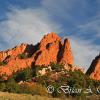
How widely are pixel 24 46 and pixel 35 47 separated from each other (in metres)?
7.61

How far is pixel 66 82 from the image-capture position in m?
123

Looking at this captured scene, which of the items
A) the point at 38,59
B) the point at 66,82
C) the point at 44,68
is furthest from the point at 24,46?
the point at 66,82

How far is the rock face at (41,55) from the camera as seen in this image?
170500 mm

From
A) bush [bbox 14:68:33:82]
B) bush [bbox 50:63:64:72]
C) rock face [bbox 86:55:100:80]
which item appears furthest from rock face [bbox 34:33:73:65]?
bush [bbox 14:68:33:82]

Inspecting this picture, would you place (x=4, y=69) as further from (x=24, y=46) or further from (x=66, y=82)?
(x=66, y=82)

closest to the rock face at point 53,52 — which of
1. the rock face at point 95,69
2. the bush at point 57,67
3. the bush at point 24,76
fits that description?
the rock face at point 95,69

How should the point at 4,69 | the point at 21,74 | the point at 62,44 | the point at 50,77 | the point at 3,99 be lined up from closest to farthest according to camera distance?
1. the point at 3,99
2. the point at 50,77
3. the point at 21,74
4. the point at 4,69
5. the point at 62,44

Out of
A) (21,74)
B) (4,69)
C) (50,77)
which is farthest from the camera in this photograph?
(4,69)

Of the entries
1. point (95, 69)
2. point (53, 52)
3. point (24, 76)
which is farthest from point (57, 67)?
point (53, 52)

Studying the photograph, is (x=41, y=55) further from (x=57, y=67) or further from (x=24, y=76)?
(x=24, y=76)

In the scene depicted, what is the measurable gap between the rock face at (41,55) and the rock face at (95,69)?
10.5 m

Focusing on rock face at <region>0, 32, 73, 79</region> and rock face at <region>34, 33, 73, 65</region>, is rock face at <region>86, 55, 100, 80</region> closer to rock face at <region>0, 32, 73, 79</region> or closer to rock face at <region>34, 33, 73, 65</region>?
rock face at <region>0, 32, 73, 79</region>

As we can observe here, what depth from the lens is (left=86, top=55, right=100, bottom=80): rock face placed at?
162375mm

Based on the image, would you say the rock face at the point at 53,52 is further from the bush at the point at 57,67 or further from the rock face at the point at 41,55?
the bush at the point at 57,67
